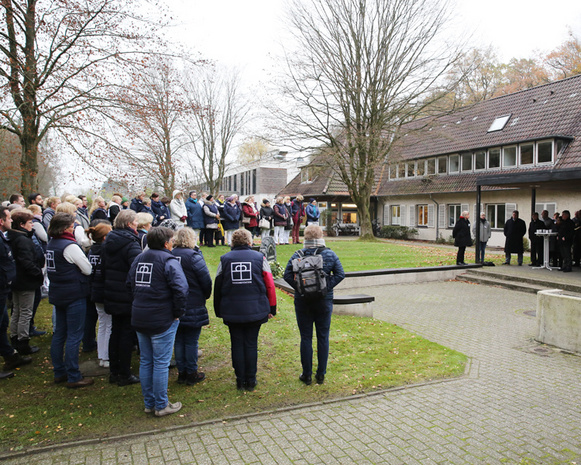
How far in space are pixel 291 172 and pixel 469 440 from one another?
4668cm

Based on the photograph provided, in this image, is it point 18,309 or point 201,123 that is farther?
point 201,123

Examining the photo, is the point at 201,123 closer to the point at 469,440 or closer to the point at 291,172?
the point at 291,172

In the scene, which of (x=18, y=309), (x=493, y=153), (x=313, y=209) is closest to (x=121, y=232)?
(x=18, y=309)

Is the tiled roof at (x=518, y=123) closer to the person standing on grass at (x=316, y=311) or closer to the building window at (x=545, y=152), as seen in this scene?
the building window at (x=545, y=152)

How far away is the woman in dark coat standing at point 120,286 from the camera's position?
502 cm

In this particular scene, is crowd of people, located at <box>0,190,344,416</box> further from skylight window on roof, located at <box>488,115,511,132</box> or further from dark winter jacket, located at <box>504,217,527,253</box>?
skylight window on roof, located at <box>488,115,511,132</box>

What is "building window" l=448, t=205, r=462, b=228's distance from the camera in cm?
2844

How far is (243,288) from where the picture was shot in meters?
4.90

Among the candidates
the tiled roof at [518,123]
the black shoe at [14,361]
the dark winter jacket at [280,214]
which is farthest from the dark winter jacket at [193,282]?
the tiled roof at [518,123]

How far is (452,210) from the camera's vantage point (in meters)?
29.0

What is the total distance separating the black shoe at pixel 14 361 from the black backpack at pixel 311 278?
3.80m

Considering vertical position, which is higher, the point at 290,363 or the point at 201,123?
the point at 201,123

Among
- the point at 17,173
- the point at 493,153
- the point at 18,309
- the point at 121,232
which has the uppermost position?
the point at 493,153

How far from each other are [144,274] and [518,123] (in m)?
26.6
